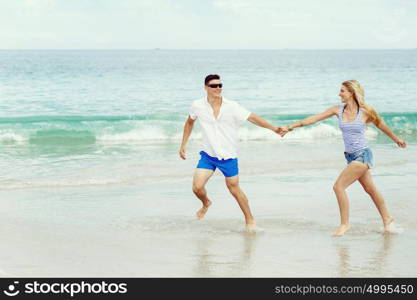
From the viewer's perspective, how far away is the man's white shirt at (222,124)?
801cm

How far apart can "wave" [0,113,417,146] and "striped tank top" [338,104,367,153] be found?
34.5ft

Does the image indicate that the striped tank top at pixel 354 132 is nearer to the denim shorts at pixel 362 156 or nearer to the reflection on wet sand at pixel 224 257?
the denim shorts at pixel 362 156

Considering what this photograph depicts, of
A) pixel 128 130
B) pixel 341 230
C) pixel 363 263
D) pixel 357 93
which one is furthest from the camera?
pixel 128 130

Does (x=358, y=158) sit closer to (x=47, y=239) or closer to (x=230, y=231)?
(x=230, y=231)

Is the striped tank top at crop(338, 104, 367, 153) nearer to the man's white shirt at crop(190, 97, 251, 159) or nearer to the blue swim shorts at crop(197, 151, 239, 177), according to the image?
the man's white shirt at crop(190, 97, 251, 159)

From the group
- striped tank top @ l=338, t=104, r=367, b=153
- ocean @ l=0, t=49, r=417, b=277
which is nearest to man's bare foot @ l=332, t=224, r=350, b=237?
ocean @ l=0, t=49, r=417, b=277

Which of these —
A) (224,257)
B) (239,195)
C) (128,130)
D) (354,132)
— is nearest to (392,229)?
(354,132)

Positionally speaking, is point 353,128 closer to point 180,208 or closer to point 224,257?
point 224,257

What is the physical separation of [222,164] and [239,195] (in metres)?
0.39

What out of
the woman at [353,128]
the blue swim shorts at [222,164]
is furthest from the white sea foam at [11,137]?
the woman at [353,128]

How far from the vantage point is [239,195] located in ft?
27.2

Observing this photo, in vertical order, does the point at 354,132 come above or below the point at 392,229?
above

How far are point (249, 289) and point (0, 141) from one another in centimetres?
1430

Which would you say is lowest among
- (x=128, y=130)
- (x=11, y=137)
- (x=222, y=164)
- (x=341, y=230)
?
(x=341, y=230)
